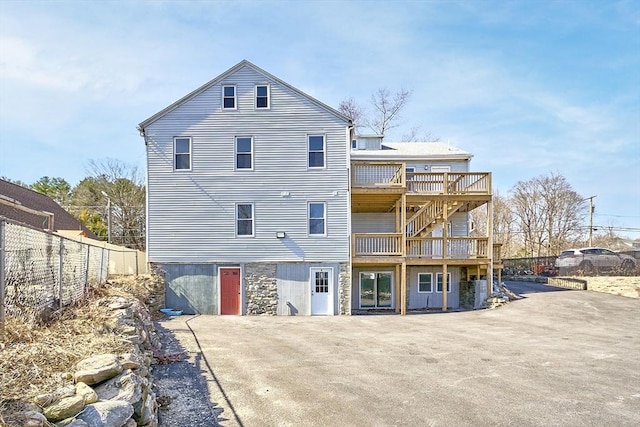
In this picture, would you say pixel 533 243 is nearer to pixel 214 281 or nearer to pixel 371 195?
pixel 371 195

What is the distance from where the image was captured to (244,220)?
17531mm

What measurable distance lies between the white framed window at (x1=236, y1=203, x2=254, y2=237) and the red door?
177cm

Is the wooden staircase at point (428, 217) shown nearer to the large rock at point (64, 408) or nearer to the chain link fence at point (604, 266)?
the chain link fence at point (604, 266)

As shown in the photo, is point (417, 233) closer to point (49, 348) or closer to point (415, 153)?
point (415, 153)

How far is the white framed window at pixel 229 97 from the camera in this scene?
17781 millimetres

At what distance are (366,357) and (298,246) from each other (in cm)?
827

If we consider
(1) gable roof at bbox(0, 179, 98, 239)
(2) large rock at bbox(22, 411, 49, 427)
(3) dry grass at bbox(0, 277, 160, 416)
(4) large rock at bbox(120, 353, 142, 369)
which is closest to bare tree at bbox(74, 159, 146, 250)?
(1) gable roof at bbox(0, 179, 98, 239)

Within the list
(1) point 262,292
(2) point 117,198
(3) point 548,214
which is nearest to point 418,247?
(1) point 262,292

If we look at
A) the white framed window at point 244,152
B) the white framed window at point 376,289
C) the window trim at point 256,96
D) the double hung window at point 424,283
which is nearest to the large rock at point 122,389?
the white framed window at point 244,152

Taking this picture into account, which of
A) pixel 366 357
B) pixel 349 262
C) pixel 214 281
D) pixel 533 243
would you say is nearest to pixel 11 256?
pixel 366 357

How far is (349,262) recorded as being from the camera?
17406 millimetres

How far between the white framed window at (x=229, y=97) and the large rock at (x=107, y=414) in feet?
48.7

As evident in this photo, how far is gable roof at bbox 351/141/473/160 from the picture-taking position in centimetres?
2049

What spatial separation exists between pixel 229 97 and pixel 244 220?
5.08 metres
